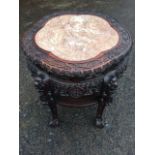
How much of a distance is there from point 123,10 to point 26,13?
121 centimetres

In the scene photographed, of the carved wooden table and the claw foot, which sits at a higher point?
the carved wooden table

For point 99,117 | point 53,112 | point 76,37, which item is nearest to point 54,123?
point 53,112

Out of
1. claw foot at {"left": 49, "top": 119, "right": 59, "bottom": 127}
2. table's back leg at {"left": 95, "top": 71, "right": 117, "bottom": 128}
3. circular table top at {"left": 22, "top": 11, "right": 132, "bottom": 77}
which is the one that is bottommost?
claw foot at {"left": 49, "top": 119, "right": 59, "bottom": 127}

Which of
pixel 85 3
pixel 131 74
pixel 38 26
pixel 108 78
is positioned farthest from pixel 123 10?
pixel 108 78

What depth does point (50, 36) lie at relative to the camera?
1881 millimetres

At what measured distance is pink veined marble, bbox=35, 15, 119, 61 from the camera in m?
1.75

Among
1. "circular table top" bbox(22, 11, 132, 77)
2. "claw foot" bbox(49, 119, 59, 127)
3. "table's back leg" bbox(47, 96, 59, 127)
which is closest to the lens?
"circular table top" bbox(22, 11, 132, 77)

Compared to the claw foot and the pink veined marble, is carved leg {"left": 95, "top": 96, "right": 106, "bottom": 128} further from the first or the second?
the pink veined marble

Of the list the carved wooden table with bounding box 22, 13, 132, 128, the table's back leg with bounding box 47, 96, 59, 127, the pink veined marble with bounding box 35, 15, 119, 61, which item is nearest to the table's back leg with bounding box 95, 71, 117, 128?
the carved wooden table with bounding box 22, 13, 132, 128

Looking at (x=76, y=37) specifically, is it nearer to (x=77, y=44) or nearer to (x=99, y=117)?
(x=77, y=44)

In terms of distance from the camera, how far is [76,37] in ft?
6.07

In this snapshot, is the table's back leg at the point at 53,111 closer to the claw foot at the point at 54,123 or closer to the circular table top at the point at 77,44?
the claw foot at the point at 54,123

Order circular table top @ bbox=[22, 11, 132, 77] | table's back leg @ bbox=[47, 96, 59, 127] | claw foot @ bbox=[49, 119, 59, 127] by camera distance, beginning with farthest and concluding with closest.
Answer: claw foot @ bbox=[49, 119, 59, 127] → table's back leg @ bbox=[47, 96, 59, 127] → circular table top @ bbox=[22, 11, 132, 77]

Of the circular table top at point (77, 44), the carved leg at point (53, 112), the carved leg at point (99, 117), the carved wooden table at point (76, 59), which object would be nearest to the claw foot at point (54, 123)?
the carved leg at point (53, 112)
